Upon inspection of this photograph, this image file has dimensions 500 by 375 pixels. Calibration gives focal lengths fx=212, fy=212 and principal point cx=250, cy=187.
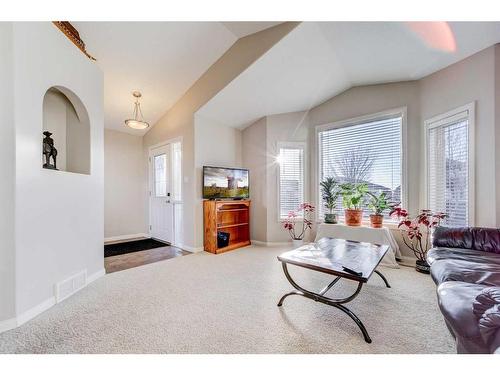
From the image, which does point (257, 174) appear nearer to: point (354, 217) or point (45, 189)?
point (354, 217)

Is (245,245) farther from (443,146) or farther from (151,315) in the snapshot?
(443,146)

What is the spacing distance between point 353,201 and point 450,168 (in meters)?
1.26

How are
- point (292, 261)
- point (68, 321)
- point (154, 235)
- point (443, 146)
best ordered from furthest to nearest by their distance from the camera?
point (154, 235), point (443, 146), point (292, 261), point (68, 321)

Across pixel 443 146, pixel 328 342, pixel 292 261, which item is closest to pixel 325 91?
pixel 443 146

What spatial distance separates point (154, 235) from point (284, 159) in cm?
344

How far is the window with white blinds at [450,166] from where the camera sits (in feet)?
8.63

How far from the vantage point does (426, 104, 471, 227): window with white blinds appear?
8.63 ft

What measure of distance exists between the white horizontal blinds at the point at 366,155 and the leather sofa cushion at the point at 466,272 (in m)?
1.77

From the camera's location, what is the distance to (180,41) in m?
2.99

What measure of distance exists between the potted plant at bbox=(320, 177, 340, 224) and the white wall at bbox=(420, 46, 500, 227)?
1.70 metres

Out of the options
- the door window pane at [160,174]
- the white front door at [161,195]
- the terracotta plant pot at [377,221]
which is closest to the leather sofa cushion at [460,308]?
the terracotta plant pot at [377,221]
